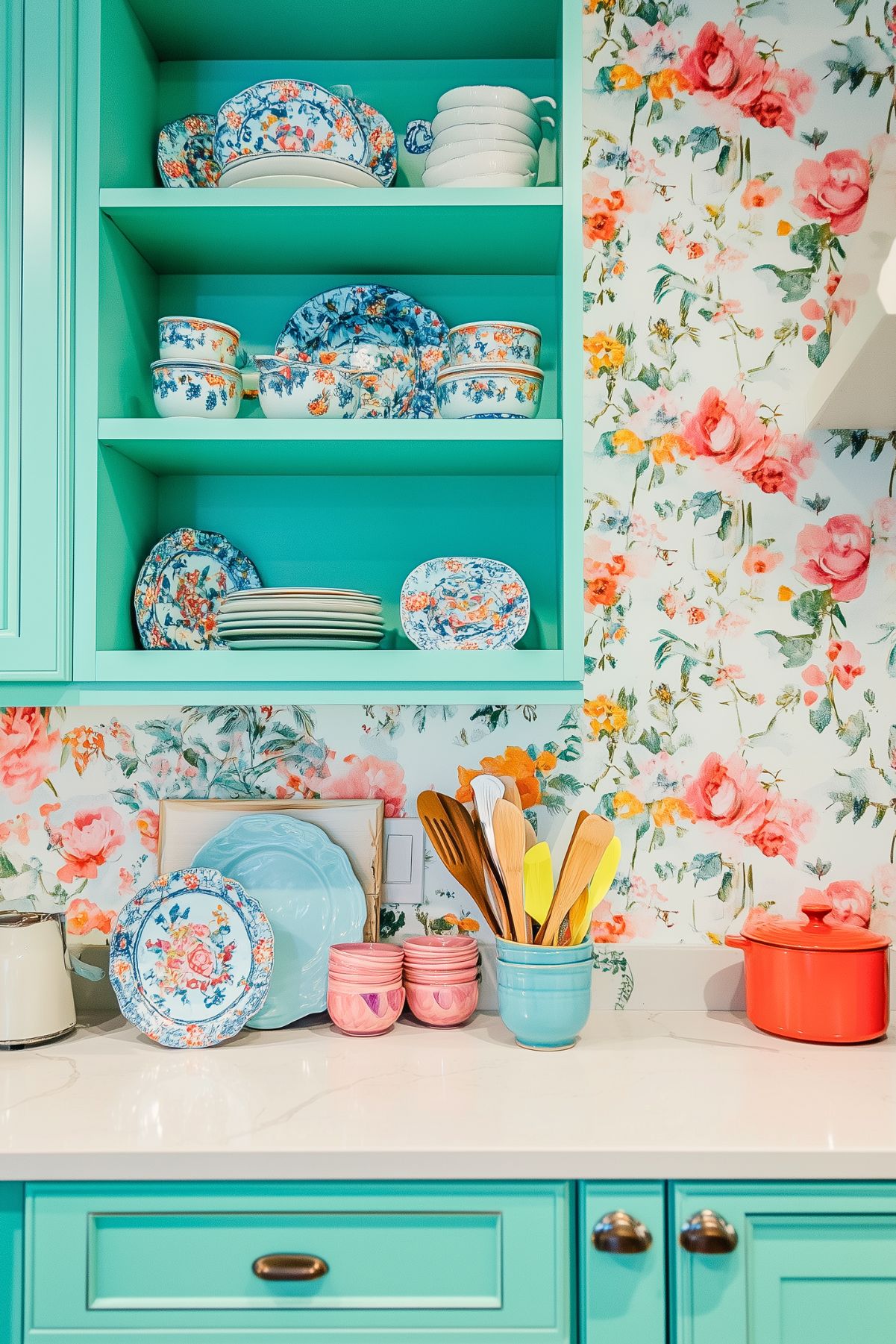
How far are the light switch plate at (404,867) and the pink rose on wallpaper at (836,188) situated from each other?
118 centimetres

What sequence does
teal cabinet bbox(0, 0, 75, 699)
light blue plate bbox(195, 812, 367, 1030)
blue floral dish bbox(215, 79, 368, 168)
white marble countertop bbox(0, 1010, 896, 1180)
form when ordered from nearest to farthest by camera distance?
white marble countertop bbox(0, 1010, 896, 1180), teal cabinet bbox(0, 0, 75, 699), blue floral dish bbox(215, 79, 368, 168), light blue plate bbox(195, 812, 367, 1030)

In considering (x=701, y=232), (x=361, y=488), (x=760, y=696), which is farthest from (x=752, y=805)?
(x=701, y=232)

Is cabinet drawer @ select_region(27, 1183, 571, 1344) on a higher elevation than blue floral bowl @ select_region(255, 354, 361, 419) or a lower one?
lower

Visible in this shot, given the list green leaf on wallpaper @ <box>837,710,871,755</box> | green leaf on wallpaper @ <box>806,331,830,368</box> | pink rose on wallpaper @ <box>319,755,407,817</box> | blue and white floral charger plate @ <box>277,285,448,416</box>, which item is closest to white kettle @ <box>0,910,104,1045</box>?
pink rose on wallpaper @ <box>319,755,407,817</box>

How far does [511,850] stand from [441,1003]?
0.25 metres

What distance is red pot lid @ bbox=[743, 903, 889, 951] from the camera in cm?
141

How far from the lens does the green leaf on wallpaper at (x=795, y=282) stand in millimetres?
1631

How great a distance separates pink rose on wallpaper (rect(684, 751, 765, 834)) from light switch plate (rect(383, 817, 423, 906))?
440 millimetres

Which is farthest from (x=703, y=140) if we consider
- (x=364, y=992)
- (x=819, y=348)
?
(x=364, y=992)

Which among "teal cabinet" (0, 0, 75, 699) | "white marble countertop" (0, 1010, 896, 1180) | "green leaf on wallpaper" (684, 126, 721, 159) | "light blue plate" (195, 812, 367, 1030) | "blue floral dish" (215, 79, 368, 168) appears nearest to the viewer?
"white marble countertop" (0, 1010, 896, 1180)

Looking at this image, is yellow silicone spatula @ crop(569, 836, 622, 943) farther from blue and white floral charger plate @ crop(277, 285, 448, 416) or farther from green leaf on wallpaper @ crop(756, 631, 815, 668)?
blue and white floral charger plate @ crop(277, 285, 448, 416)

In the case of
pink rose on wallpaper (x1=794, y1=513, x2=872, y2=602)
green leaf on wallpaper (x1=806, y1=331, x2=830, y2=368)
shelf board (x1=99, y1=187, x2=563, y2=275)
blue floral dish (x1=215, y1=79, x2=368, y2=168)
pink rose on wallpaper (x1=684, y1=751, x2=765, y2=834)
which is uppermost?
blue floral dish (x1=215, y1=79, x2=368, y2=168)

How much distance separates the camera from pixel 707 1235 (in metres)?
1.06

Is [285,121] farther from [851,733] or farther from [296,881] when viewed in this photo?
[851,733]
